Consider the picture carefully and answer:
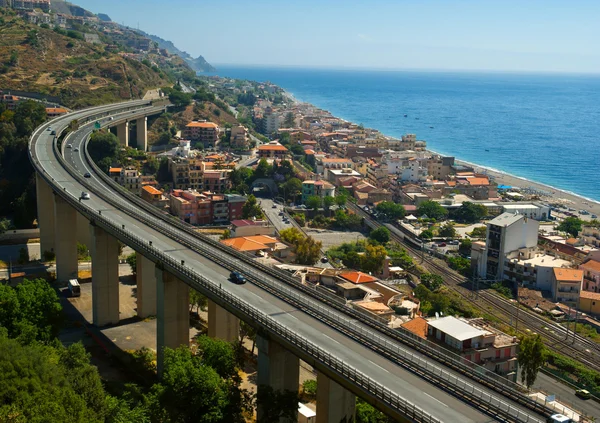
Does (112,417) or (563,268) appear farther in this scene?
(563,268)

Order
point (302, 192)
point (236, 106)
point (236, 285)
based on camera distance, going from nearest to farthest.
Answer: point (236, 285) < point (302, 192) < point (236, 106)

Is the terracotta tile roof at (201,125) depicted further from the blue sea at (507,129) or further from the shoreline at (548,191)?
the blue sea at (507,129)

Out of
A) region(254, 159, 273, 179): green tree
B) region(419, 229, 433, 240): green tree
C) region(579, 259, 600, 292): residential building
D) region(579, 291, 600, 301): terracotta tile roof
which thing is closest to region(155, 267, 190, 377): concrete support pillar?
region(579, 291, 600, 301): terracotta tile roof

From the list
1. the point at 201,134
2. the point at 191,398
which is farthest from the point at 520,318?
the point at 201,134

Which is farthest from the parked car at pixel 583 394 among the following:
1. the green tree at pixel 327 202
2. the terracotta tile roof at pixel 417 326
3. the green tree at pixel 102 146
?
the green tree at pixel 102 146

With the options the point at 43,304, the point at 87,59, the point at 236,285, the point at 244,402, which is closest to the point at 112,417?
the point at 244,402

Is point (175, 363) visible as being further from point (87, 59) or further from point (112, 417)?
point (87, 59)
